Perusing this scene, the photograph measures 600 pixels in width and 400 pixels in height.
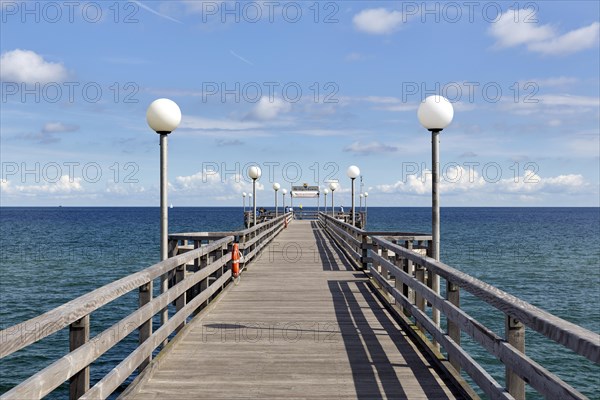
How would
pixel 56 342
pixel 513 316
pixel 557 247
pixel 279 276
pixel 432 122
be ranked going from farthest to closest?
pixel 557 247, pixel 56 342, pixel 279 276, pixel 432 122, pixel 513 316

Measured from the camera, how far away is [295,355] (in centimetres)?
650

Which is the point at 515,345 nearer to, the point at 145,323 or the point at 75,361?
the point at 75,361

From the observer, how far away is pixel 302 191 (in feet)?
198

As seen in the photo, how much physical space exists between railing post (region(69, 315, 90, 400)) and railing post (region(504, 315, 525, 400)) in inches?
119

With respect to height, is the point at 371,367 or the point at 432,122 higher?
the point at 432,122

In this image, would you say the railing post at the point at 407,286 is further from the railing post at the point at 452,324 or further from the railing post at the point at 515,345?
the railing post at the point at 515,345

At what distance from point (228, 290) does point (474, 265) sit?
3278 centimetres

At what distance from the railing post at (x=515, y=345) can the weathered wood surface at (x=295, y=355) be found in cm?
103

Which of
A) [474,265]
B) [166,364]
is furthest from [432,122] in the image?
[474,265]

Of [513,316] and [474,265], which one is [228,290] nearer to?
[513,316]

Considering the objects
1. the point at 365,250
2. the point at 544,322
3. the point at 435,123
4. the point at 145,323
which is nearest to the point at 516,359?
the point at 544,322

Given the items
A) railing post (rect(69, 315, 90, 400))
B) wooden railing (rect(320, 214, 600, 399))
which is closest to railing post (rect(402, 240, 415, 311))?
wooden railing (rect(320, 214, 600, 399))

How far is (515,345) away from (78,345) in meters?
3.12

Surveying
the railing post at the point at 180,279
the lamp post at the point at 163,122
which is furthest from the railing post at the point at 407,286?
the lamp post at the point at 163,122
